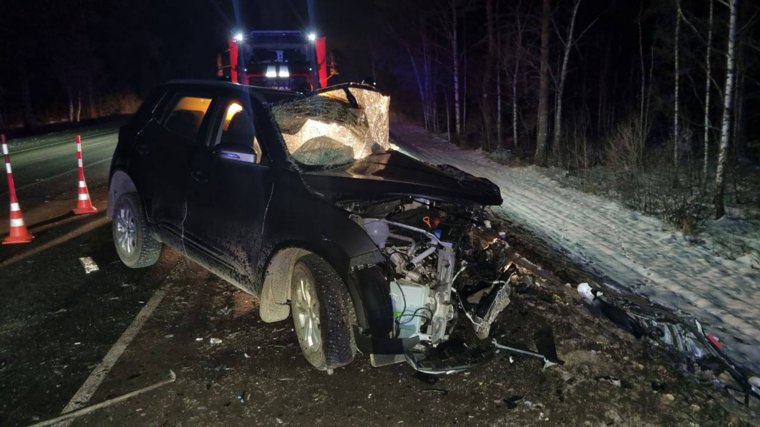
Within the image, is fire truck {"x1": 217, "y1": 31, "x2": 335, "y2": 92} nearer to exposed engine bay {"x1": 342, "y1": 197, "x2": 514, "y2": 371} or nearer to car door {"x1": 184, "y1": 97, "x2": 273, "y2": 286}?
car door {"x1": 184, "y1": 97, "x2": 273, "y2": 286}

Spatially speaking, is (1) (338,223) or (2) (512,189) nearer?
(1) (338,223)

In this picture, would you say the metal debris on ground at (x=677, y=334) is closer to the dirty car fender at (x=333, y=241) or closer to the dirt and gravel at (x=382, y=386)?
the dirt and gravel at (x=382, y=386)

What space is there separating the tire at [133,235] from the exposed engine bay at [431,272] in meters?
2.88

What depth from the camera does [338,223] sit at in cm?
346

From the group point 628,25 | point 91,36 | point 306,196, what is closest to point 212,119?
point 306,196

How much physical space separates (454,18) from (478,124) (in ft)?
17.8

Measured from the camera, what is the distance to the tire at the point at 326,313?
3447 millimetres

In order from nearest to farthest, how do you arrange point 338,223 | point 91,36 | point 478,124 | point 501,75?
1. point 338,223
2. point 501,75
3. point 478,124
4. point 91,36

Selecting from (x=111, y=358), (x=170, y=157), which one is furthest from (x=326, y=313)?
(x=170, y=157)

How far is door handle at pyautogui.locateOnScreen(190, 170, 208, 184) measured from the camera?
14.3ft

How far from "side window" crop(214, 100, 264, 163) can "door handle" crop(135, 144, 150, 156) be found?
1226 mm

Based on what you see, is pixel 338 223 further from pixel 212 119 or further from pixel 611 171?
pixel 611 171

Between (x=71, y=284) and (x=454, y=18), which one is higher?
(x=454, y=18)

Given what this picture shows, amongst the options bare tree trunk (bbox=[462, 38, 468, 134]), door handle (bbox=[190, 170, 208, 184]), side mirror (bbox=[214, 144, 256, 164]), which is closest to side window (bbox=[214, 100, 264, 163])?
side mirror (bbox=[214, 144, 256, 164])
